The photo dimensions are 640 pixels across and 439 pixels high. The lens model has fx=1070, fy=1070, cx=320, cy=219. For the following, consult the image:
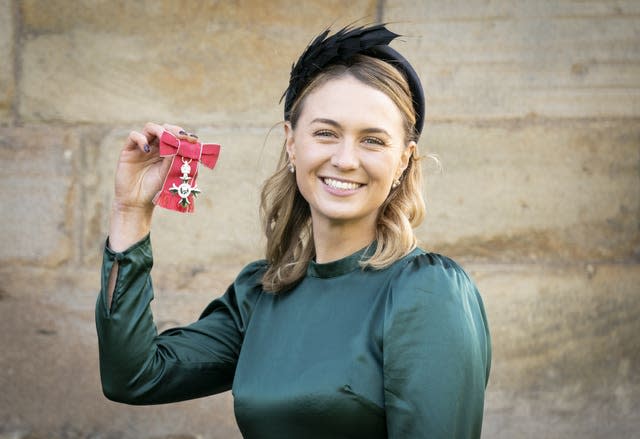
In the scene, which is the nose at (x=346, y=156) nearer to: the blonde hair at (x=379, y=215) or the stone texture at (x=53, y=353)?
the blonde hair at (x=379, y=215)

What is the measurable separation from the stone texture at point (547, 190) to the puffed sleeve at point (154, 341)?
138 centimetres

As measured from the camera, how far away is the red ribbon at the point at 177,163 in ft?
8.12

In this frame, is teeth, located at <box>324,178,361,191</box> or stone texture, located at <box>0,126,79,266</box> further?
stone texture, located at <box>0,126,79,266</box>

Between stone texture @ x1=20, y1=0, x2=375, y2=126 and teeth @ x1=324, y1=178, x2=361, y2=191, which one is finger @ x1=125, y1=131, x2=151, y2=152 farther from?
stone texture @ x1=20, y1=0, x2=375, y2=126

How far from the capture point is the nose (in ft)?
7.88

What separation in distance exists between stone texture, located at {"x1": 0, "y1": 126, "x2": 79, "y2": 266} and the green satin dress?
1.51 metres

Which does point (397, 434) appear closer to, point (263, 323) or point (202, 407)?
point (263, 323)

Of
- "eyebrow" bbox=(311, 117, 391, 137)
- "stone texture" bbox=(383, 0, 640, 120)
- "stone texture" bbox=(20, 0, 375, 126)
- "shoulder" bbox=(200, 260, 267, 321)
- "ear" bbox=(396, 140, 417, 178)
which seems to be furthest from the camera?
"stone texture" bbox=(20, 0, 375, 126)

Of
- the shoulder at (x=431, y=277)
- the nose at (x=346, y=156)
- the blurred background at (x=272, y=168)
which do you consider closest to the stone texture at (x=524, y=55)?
the blurred background at (x=272, y=168)

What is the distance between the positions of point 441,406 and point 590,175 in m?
2.04

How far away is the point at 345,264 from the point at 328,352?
0.26 metres

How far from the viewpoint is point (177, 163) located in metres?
2.50

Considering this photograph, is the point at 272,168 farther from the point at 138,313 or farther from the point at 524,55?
the point at 138,313

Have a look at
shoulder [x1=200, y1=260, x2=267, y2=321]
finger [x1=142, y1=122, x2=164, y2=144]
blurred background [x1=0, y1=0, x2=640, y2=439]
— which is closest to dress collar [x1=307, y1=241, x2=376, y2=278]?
shoulder [x1=200, y1=260, x2=267, y2=321]
